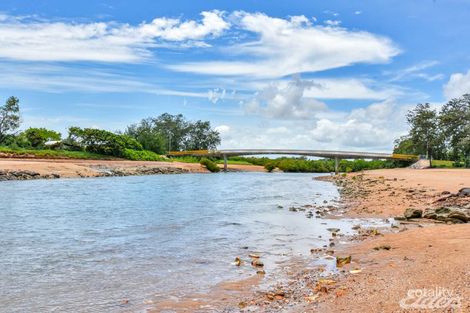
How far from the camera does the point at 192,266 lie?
11797 millimetres

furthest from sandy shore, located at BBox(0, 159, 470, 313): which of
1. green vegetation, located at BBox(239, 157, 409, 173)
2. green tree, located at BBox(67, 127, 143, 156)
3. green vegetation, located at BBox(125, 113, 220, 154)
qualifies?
green vegetation, located at BBox(125, 113, 220, 154)

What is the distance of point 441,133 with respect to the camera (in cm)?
8575

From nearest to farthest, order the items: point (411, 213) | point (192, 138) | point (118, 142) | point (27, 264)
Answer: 1. point (27, 264)
2. point (411, 213)
3. point (118, 142)
4. point (192, 138)

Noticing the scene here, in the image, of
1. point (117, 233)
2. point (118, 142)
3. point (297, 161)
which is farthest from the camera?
point (297, 161)

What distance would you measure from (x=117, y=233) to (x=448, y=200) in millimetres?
16886

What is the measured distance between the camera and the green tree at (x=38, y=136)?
308 ft

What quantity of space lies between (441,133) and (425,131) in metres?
15.2

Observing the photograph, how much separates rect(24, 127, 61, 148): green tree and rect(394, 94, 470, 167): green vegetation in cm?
8063

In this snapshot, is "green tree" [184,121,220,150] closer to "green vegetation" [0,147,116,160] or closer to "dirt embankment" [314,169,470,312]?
"green vegetation" [0,147,116,160]

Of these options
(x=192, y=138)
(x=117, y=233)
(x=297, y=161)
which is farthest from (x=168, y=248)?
(x=192, y=138)

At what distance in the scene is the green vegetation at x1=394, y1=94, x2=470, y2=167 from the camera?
257 ft

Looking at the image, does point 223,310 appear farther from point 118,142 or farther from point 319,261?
point 118,142

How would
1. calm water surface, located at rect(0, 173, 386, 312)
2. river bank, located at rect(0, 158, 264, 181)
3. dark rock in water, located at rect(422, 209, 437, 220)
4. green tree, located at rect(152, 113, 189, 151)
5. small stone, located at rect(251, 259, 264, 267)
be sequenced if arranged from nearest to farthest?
calm water surface, located at rect(0, 173, 386, 312)
small stone, located at rect(251, 259, 264, 267)
dark rock in water, located at rect(422, 209, 437, 220)
river bank, located at rect(0, 158, 264, 181)
green tree, located at rect(152, 113, 189, 151)

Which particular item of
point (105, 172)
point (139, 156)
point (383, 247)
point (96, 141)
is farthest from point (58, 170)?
point (383, 247)
